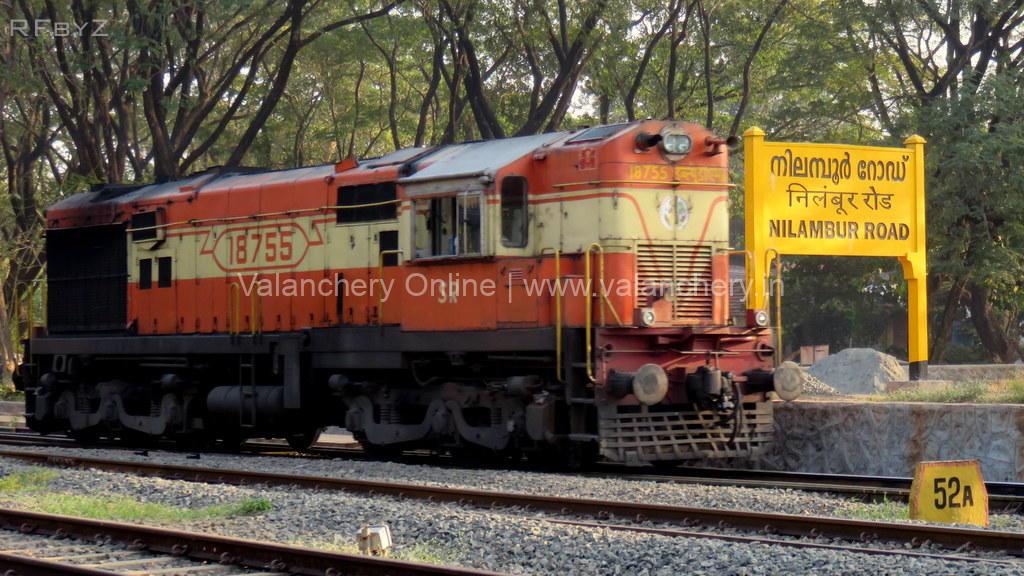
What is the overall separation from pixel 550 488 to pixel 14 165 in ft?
95.6

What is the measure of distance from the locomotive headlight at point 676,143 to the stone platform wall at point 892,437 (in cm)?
377

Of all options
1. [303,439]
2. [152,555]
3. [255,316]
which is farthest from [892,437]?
[152,555]

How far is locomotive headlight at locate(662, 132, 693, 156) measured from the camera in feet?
47.5

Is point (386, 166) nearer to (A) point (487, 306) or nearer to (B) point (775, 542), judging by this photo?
(A) point (487, 306)

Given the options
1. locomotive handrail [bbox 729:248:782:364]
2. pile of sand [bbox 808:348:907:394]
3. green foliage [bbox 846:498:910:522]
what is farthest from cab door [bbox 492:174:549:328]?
pile of sand [bbox 808:348:907:394]

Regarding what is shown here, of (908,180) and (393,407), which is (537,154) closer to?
(393,407)

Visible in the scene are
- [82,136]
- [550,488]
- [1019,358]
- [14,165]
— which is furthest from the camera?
[1019,358]

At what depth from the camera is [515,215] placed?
47.4ft

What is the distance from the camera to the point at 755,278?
15531 mm

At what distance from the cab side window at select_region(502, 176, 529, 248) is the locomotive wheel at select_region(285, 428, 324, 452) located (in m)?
5.07

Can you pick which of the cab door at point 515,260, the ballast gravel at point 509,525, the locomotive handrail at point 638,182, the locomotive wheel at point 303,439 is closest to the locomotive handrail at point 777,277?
the locomotive handrail at point 638,182

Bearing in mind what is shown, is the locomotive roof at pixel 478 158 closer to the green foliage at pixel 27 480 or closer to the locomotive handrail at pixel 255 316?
the locomotive handrail at pixel 255 316

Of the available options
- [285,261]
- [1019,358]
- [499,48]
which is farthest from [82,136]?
[1019,358]

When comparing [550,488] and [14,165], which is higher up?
[14,165]
